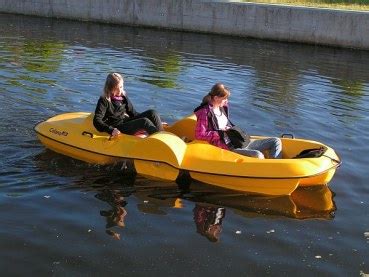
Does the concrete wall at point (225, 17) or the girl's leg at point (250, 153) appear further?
the concrete wall at point (225, 17)

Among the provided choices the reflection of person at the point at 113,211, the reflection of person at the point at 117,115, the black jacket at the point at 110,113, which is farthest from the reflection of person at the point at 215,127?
the reflection of person at the point at 113,211

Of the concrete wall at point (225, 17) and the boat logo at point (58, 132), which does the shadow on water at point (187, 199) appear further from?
the concrete wall at point (225, 17)

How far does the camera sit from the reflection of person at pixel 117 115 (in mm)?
7547

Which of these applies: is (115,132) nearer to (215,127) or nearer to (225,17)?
(215,127)

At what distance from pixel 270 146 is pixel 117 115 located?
2072 millimetres

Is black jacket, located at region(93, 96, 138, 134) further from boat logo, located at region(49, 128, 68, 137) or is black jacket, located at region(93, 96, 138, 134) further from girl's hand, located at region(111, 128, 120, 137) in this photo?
boat logo, located at region(49, 128, 68, 137)

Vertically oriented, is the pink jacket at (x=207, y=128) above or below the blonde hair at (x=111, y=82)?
below

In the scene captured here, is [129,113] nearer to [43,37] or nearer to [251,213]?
[251,213]

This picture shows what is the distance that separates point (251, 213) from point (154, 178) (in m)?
1.40

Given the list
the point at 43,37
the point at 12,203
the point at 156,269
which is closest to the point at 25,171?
the point at 12,203

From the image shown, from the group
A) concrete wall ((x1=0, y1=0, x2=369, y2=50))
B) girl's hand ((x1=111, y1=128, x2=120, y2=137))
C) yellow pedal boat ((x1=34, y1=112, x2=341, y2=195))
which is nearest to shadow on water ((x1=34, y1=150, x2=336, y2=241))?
yellow pedal boat ((x1=34, y1=112, x2=341, y2=195))

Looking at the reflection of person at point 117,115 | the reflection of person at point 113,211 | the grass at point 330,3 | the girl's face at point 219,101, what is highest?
the grass at point 330,3

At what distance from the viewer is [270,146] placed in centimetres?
745

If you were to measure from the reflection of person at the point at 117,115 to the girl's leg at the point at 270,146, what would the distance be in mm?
1291
